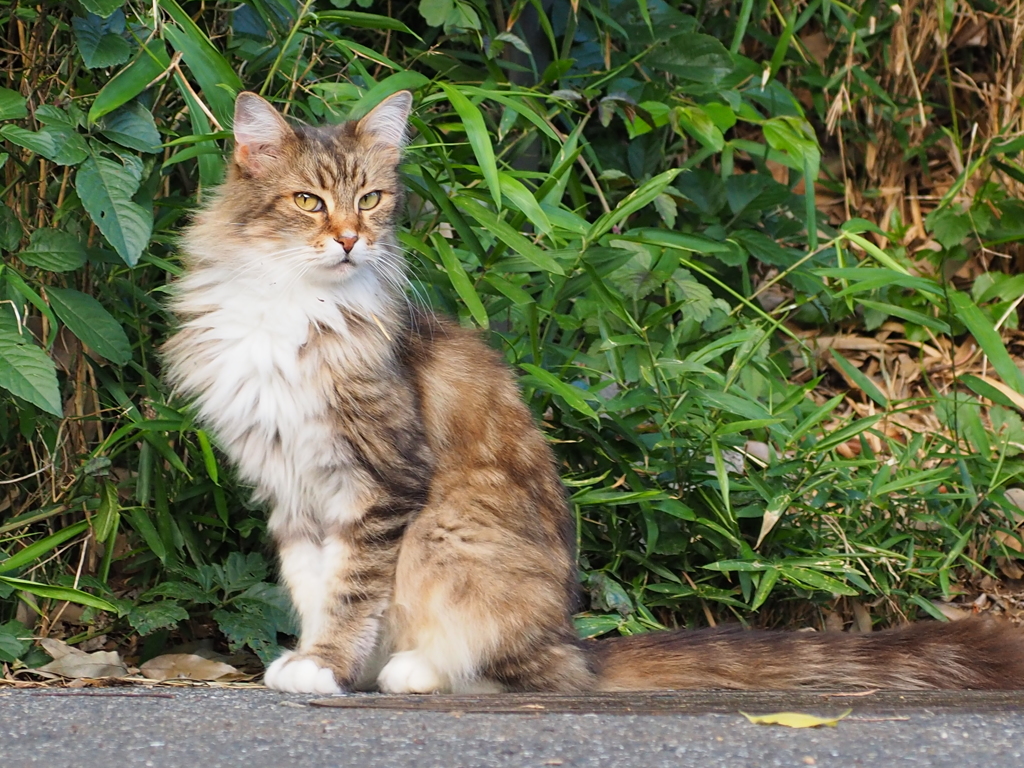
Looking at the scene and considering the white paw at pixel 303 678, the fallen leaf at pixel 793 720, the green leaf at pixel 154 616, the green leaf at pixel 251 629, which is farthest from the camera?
the green leaf at pixel 251 629

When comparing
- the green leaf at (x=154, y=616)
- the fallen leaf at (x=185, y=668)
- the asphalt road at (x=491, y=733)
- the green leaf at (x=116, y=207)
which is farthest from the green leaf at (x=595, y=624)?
the green leaf at (x=116, y=207)

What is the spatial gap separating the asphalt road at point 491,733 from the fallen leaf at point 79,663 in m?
0.70

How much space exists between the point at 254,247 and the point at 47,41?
3.54 ft

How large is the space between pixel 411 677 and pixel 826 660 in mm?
1126

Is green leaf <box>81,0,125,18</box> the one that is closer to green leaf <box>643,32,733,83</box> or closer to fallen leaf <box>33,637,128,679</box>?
fallen leaf <box>33,637,128,679</box>

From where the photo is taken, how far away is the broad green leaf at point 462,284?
3537 millimetres

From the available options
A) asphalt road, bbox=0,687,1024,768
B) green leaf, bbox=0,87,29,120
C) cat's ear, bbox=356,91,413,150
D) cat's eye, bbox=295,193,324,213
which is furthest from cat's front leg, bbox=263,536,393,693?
green leaf, bbox=0,87,29,120

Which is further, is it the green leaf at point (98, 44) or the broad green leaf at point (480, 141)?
the broad green leaf at point (480, 141)

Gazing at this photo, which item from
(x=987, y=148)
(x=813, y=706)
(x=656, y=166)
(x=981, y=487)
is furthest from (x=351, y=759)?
(x=987, y=148)

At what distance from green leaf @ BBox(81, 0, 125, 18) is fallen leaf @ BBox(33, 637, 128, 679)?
72.9 inches

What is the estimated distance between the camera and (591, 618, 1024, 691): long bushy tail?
3.00 metres

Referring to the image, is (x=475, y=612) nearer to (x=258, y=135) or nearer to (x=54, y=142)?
(x=258, y=135)

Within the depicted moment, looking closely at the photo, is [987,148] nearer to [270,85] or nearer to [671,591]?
[671,591]

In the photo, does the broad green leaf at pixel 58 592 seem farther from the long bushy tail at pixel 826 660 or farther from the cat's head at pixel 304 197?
the long bushy tail at pixel 826 660
